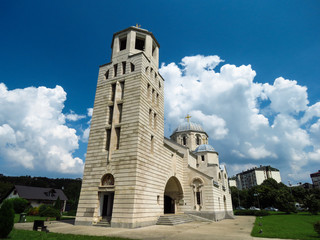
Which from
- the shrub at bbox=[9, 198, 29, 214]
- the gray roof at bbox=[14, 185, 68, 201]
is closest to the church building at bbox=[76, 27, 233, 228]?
the shrub at bbox=[9, 198, 29, 214]

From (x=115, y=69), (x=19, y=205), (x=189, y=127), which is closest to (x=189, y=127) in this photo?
(x=189, y=127)

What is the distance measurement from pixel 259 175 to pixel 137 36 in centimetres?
10239

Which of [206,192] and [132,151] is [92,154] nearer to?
[132,151]

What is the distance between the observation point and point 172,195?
26375 mm

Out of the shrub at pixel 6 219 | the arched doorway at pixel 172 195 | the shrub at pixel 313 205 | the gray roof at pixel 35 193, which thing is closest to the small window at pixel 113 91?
the arched doorway at pixel 172 195

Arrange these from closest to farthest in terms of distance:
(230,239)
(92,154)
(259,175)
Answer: (230,239) → (92,154) → (259,175)

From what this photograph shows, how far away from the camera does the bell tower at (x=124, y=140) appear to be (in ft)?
53.3

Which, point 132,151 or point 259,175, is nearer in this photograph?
point 132,151

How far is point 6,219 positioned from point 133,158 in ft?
30.0

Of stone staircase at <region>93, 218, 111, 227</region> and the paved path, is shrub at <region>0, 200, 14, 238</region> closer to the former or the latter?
the paved path

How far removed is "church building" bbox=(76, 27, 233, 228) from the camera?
16516mm

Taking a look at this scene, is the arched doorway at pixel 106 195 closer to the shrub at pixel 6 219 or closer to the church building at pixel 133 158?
the church building at pixel 133 158

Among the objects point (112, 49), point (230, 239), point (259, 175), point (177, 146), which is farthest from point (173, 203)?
point (259, 175)

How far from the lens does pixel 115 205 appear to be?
15961mm
